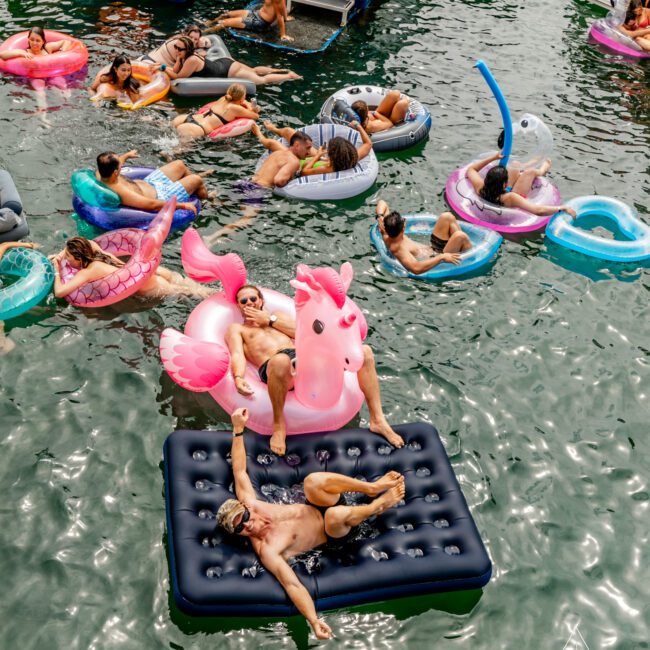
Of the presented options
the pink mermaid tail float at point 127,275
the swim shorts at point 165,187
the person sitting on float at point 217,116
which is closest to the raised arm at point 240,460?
the pink mermaid tail float at point 127,275

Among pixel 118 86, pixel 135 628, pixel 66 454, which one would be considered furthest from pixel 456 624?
pixel 118 86

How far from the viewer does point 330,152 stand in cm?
916

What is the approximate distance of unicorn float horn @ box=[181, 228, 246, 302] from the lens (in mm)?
6750

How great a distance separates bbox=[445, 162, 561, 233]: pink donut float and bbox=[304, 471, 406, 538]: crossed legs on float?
4548mm

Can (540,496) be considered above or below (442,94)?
below

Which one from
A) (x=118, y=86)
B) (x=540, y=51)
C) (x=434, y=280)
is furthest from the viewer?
(x=540, y=51)

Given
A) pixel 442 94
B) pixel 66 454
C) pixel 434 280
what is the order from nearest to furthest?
pixel 66 454 → pixel 434 280 → pixel 442 94

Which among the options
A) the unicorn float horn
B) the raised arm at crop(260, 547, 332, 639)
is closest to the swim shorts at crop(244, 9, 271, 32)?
the unicorn float horn

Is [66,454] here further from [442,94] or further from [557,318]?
[442,94]

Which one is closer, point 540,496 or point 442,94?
point 540,496

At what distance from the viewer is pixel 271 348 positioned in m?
6.39

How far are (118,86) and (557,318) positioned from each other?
717 cm

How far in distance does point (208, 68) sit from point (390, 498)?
28.6ft

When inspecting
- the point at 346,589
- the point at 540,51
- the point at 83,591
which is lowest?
the point at 83,591
